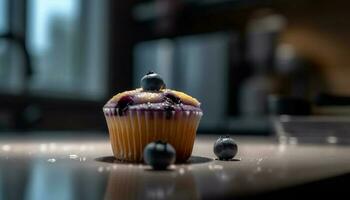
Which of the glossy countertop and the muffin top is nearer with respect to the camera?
the glossy countertop

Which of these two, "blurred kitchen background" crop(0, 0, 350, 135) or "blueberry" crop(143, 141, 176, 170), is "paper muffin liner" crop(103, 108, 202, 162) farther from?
"blurred kitchen background" crop(0, 0, 350, 135)

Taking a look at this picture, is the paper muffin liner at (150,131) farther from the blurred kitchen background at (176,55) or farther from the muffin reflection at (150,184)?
the blurred kitchen background at (176,55)

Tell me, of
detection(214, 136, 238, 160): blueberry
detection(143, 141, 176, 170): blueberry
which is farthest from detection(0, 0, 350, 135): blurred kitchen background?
detection(143, 141, 176, 170): blueberry

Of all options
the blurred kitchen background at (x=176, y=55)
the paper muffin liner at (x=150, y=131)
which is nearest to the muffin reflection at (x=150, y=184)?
the paper muffin liner at (x=150, y=131)

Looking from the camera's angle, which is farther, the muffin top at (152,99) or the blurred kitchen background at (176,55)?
the blurred kitchen background at (176,55)

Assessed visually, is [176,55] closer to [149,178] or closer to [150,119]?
[150,119]

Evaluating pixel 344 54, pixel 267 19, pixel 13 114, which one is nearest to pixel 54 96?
pixel 13 114

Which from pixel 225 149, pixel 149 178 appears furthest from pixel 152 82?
pixel 149 178
